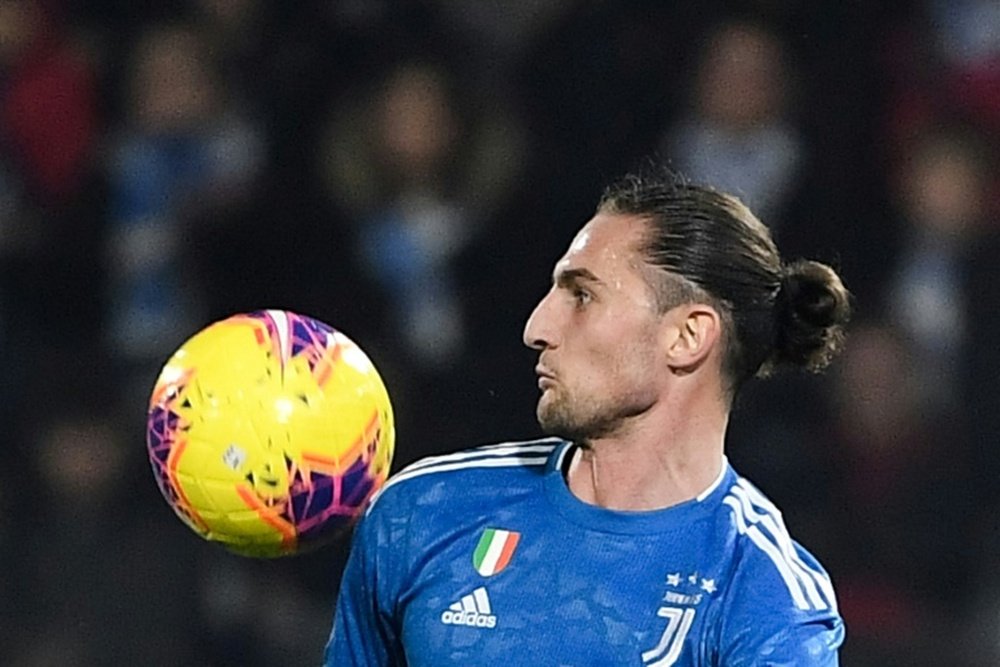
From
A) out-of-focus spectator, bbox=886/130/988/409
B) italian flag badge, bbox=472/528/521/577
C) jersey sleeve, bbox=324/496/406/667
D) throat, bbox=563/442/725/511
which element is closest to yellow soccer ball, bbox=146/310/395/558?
jersey sleeve, bbox=324/496/406/667

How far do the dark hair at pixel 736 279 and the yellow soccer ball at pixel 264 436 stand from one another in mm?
500

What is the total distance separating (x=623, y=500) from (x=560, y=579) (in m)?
0.16

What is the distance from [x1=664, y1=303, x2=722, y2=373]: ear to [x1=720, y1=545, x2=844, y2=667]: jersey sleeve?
1.07ft

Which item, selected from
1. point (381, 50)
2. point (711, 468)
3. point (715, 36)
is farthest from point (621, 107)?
point (711, 468)

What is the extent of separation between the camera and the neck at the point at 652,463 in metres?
2.60

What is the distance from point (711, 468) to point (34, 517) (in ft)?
8.84

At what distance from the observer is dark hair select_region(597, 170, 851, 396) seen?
263 cm

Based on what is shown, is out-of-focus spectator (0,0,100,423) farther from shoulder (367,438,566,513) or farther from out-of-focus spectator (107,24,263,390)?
shoulder (367,438,566,513)

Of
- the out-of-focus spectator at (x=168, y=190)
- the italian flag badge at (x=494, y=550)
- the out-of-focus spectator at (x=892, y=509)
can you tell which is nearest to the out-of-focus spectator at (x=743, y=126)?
the out-of-focus spectator at (x=892, y=509)

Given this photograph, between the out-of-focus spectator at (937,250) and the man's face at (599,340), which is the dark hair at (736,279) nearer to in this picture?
the man's face at (599,340)

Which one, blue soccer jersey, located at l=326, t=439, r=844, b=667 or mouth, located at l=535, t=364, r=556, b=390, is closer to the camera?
blue soccer jersey, located at l=326, t=439, r=844, b=667

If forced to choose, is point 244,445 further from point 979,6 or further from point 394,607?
point 979,6

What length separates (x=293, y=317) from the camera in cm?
265

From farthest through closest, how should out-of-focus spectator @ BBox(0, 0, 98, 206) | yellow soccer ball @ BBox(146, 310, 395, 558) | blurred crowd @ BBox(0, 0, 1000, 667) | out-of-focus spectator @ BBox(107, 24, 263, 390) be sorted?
out-of-focus spectator @ BBox(0, 0, 98, 206)
out-of-focus spectator @ BBox(107, 24, 263, 390)
blurred crowd @ BBox(0, 0, 1000, 667)
yellow soccer ball @ BBox(146, 310, 395, 558)
